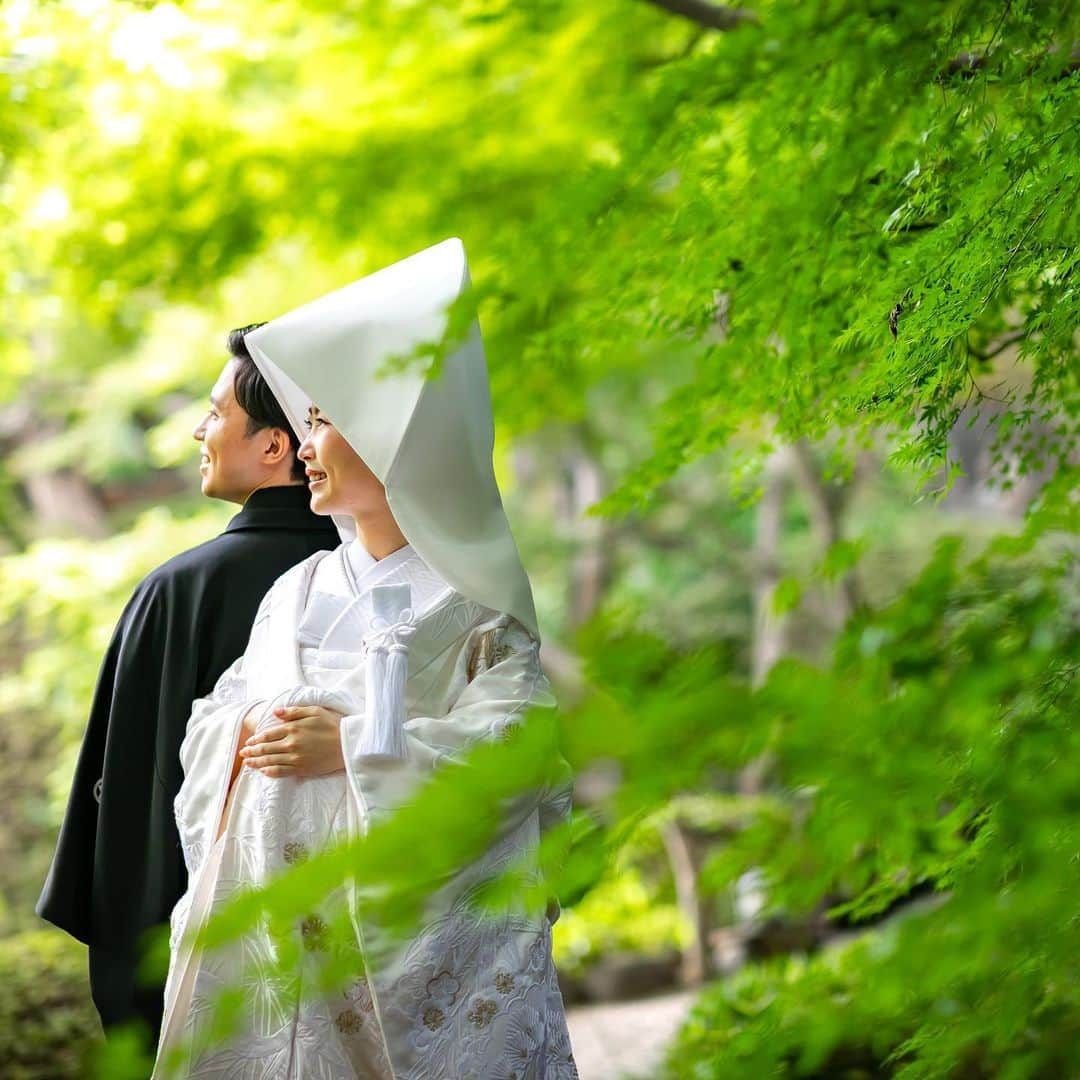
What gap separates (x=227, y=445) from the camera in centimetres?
203

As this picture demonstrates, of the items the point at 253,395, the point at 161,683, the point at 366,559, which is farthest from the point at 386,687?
the point at 253,395

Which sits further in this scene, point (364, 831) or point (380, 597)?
point (380, 597)

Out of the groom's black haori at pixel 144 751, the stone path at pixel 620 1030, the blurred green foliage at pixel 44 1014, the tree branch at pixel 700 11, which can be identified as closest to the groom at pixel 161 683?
the groom's black haori at pixel 144 751

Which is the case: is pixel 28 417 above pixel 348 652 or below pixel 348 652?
below

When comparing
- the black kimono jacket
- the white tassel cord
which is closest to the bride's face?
the white tassel cord

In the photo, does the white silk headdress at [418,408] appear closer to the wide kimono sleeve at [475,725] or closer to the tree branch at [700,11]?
the wide kimono sleeve at [475,725]

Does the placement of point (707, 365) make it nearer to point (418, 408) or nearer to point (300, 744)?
point (418, 408)

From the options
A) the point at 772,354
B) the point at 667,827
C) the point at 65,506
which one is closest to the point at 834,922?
the point at 667,827

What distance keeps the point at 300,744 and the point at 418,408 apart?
0.47m

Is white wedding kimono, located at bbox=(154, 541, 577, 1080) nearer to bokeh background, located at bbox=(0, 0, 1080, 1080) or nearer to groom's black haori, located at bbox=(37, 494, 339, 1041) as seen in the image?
groom's black haori, located at bbox=(37, 494, 339, 1041)

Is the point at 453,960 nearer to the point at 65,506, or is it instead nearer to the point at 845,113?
the point at 845,113

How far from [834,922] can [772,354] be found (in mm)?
5554

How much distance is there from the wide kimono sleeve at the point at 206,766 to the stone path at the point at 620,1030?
3466 millimetres

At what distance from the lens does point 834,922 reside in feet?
22.1
